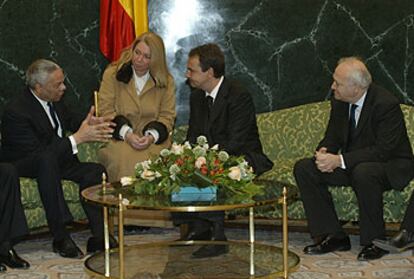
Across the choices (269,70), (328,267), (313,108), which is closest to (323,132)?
(313,108)

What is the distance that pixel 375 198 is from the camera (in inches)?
227

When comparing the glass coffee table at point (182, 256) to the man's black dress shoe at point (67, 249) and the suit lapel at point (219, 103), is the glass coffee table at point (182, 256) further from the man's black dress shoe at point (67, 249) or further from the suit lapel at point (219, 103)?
the suit lapel at point (219, 103)

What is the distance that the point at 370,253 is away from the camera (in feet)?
18.7

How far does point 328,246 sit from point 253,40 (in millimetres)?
2057

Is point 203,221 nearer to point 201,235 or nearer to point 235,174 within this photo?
point 201,235

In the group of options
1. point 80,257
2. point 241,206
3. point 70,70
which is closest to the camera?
point 241,206

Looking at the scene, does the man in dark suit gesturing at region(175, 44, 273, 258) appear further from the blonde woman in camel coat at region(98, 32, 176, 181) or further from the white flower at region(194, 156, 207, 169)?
the white flower at region(194, 156, 207, 169)

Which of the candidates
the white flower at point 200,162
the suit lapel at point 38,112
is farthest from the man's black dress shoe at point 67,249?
the white flower at point 200,162

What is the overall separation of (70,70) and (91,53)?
0.73ft

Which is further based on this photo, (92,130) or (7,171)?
(92,130)

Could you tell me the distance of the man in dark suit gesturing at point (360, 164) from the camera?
5.77m

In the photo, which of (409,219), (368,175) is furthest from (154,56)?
(409,219)

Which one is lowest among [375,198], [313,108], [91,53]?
[375,198]

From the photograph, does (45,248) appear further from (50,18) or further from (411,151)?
(411,151)
